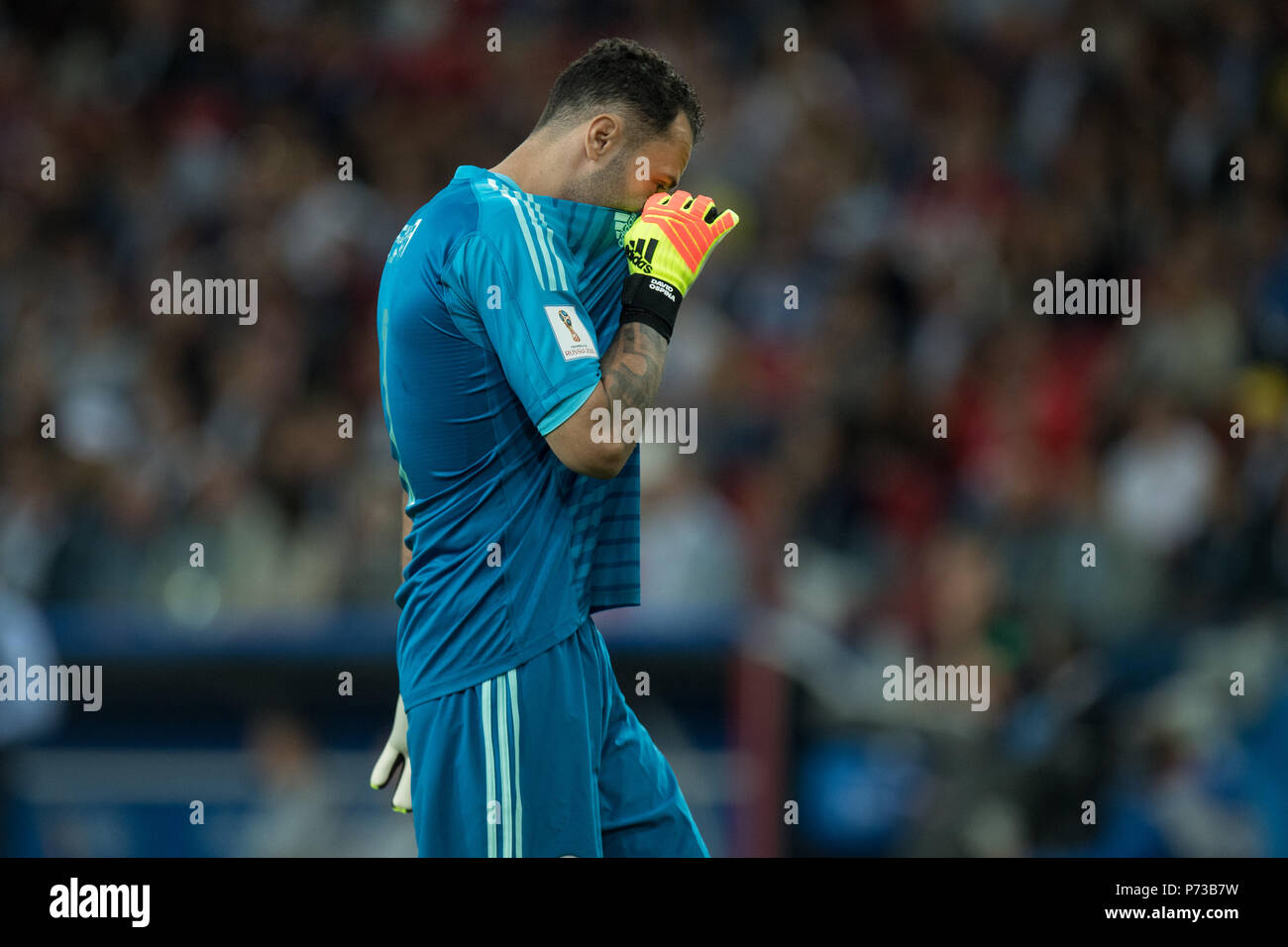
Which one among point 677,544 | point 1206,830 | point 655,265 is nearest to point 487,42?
point 677,544

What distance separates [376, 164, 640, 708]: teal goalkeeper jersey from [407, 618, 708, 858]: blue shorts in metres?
0.05

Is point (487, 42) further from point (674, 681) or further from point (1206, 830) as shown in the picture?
point (1206, 830)

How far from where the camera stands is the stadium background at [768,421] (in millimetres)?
7355

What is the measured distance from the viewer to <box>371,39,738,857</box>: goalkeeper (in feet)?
11.2

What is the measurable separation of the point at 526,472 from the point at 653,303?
46cm

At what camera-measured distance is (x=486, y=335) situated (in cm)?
347

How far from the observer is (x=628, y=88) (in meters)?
3.71
